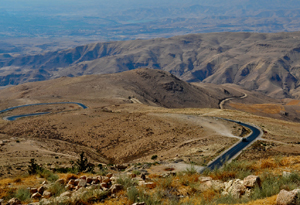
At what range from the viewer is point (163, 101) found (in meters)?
103

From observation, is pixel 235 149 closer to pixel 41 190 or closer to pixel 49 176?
pixel 49 176

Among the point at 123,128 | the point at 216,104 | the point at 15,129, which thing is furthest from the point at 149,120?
the point at 216,104

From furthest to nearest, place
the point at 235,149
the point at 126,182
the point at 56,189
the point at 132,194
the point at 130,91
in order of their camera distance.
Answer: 1. the point at 130,91
2. the point at 235,149
3. the point at 126,182
4. the point at 56,189
5. the point at 132,194

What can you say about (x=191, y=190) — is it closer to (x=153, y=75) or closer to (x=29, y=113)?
(x=29, y=113)

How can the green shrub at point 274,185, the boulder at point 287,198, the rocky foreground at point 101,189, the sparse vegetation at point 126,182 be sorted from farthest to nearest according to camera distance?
the sparse vegetation at point 126,182
the rocky foreground at point 101,189
the green shrub at point 274,185
the boulder at point 287,198

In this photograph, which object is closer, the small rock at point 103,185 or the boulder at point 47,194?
the boulder at point 47,194

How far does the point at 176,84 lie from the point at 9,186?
10535 cm

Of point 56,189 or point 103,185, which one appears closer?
point 56,189

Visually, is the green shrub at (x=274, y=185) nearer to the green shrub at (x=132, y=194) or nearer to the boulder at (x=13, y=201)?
the green shrub at (x=132, y=194)

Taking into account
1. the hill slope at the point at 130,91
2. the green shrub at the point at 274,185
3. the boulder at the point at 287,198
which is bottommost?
the hill slope at the point at 130,91

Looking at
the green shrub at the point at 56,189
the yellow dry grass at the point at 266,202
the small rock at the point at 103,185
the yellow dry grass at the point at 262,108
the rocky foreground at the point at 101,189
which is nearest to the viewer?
the yellow dry grass at the point at 266,202

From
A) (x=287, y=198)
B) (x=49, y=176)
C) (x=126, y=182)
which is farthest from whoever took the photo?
(x=49, y=176)

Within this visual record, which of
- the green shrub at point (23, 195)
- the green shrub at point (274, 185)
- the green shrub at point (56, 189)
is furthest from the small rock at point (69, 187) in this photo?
the green shrub at point (274, 185)

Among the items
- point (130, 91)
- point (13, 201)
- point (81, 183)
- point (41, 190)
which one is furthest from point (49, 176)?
point (130, 91)
